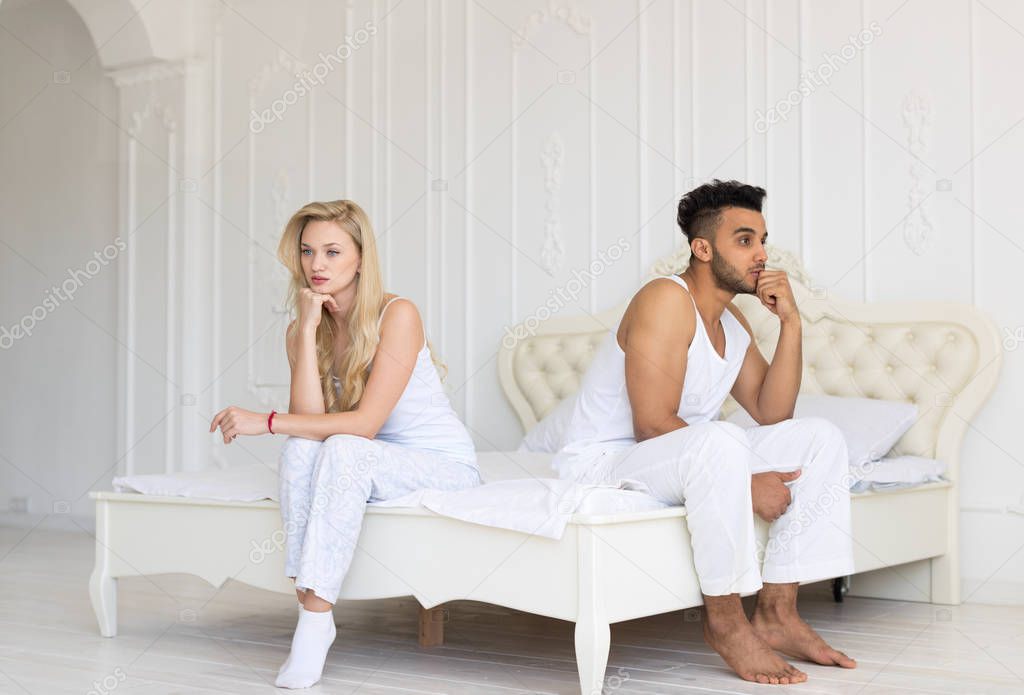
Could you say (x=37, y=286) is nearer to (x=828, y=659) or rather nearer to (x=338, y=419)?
(x=338, y=419)

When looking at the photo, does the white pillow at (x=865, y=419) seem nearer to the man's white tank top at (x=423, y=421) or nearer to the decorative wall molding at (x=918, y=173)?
the decorative wall molding at (x=918, y=173)

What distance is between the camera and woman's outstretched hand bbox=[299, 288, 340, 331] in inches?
113

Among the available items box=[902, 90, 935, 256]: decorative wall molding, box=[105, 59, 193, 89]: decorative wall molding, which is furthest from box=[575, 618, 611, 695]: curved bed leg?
box=[105, 59, 193, 89]: decorative wall molding

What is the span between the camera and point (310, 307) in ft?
9.46

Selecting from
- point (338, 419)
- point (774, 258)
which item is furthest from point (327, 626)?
point (774, 258)

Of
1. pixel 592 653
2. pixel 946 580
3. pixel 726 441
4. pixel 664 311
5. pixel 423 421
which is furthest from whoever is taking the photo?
pixel 946 580

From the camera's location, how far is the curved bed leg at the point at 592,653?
94.1 inches

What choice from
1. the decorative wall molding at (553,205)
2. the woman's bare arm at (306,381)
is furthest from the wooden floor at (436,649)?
the decorative wall molding at (553,205)

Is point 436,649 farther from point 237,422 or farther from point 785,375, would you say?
point 785,375

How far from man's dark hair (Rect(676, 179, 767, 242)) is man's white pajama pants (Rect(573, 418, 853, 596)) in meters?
0.55

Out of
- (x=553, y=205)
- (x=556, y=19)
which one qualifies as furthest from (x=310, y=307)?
(x=556, y=19)

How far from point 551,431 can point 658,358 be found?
147 centimetres

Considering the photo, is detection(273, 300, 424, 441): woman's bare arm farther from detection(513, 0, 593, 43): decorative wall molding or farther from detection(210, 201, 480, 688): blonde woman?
detection(513, 0, 593, 43): decorative wall molding

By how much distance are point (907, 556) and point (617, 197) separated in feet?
6.00
